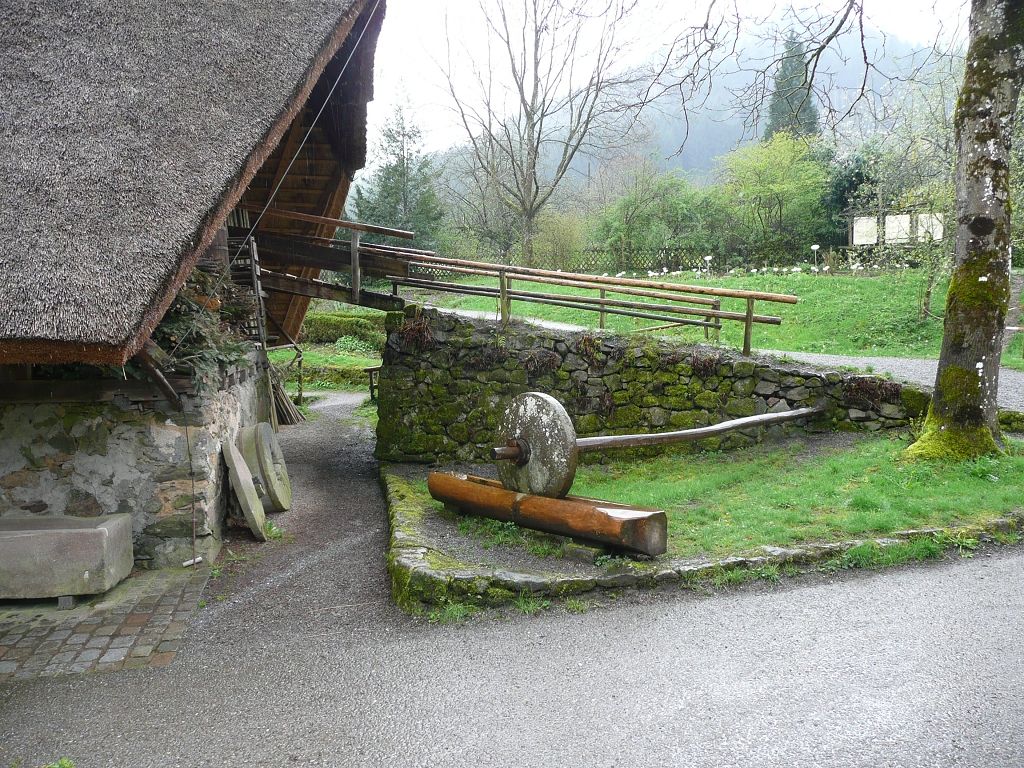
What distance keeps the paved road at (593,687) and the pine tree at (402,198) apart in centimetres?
1995

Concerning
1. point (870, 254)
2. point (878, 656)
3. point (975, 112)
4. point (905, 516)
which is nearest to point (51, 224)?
point (878, 656)

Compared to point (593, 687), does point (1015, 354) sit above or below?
above

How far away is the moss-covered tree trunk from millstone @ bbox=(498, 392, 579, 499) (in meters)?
3.54

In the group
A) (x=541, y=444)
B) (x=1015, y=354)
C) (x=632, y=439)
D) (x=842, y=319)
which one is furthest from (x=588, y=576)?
(x=842, y=319)

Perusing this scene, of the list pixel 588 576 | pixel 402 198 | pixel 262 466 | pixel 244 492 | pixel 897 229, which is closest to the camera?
pixel 588 576

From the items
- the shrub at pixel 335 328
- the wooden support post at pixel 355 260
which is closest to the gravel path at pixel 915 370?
the wooden support post at pixel 355 260

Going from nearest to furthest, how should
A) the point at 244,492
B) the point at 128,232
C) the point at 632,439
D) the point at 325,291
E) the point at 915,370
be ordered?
the point at 128,232 → the point at 632,439 → the point at 244,492 → the point at 325,291 → the point at 915,370

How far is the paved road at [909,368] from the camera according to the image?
7.90 m

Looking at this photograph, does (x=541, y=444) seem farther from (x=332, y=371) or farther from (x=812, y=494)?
(x=332, y=371)

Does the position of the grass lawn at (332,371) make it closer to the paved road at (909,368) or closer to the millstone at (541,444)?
the paved road at (909,368)

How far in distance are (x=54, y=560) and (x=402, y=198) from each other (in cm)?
2051

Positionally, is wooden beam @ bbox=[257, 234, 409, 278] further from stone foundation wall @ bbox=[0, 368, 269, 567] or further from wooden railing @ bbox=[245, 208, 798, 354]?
stone foundation wall @ bbox=[0, 368, 269, 567]

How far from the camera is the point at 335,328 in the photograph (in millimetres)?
20297

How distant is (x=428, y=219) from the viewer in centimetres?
2336
